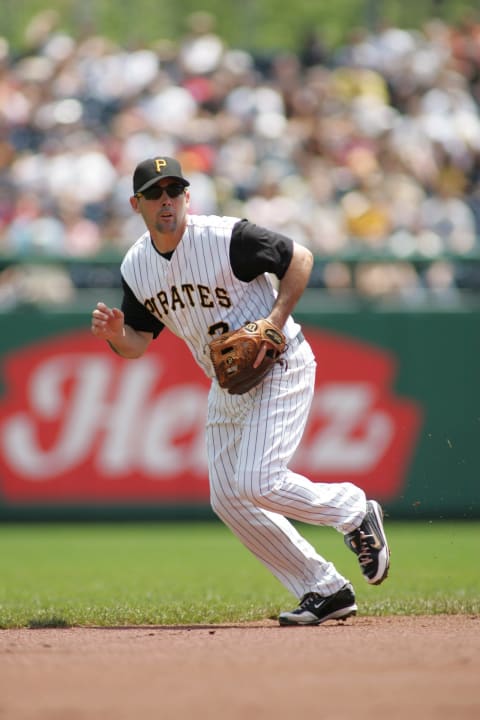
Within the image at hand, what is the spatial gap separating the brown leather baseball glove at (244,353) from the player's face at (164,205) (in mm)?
560

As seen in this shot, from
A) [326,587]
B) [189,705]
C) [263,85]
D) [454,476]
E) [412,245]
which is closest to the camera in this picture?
[189,705]

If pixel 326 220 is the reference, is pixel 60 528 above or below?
below

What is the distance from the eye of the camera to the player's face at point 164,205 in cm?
565

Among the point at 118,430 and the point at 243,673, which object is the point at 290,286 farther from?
the point at 118,430

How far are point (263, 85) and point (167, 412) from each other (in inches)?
209

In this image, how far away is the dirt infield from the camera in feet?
11.8

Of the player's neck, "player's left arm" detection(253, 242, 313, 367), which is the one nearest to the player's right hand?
the player's neck

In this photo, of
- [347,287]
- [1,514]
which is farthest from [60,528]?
[347,287]

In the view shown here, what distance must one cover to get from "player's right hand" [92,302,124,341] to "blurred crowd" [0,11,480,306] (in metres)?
5.15

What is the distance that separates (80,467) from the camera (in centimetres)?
1091

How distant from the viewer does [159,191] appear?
5.65 meters

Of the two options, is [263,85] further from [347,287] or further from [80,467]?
[80,467]

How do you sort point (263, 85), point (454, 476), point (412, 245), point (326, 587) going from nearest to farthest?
point (326, 587) < point (454, 476) < point (412, 245) < point (263, 85)

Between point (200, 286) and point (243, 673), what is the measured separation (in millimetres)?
2086
